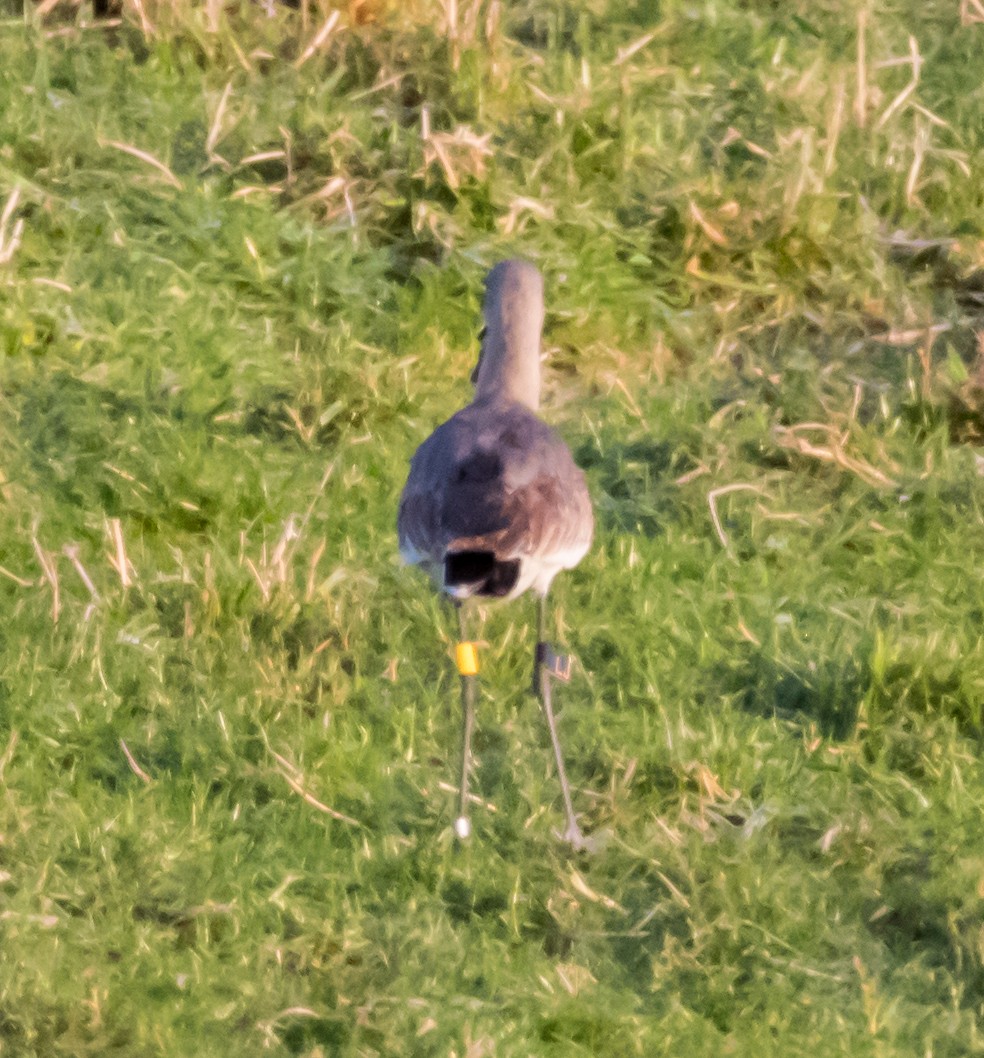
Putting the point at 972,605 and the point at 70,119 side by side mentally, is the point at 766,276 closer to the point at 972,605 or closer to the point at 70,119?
the point at 972,605

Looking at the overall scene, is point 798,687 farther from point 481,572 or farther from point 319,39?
point 319,39

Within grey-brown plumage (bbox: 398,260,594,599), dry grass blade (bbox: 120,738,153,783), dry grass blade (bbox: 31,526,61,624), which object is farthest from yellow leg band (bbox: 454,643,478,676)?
dry grass blade (bbox: 31,526,61,624)

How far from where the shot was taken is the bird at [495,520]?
425 centimetres

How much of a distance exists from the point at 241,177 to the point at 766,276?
2066mm

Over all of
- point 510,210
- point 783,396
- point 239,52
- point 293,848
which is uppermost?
point 239,52

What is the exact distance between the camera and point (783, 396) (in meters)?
5.64

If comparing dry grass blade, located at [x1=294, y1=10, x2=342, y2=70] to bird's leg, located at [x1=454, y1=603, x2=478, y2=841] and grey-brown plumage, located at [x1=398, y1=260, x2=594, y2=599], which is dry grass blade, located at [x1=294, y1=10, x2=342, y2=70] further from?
bird's leg, located at [x1=454, y1=603, x2=478, y2=841]

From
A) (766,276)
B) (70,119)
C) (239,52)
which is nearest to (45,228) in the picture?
(70,119)

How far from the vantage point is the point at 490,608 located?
16.3ft

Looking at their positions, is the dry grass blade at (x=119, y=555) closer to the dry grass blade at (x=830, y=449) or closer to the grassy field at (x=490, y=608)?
the grassy field at (x=490, y=608)

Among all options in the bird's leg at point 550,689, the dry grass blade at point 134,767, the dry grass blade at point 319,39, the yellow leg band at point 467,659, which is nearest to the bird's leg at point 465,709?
the yellow leg band at point 467,659

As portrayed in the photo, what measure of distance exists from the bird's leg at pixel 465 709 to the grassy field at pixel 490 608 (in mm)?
60

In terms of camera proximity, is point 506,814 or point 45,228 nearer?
point 506,814

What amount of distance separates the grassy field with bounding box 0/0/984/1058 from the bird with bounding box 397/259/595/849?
0.53 feet
